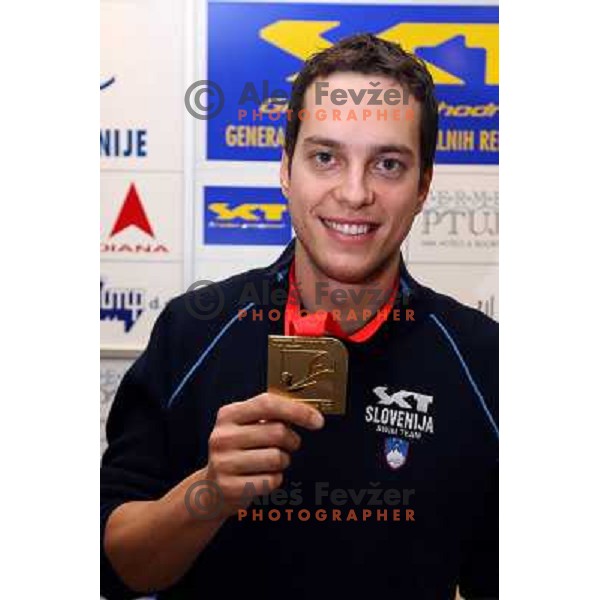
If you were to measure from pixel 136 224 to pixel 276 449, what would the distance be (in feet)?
1.12

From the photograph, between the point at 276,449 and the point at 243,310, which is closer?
the point at 276,449

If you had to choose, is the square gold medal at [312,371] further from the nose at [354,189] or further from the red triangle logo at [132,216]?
the red triangle logo at [132,216]

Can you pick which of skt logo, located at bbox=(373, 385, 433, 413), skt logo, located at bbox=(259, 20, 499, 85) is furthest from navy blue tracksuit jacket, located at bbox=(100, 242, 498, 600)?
skt logo, located at bbox=(259, 20, 499, 85)

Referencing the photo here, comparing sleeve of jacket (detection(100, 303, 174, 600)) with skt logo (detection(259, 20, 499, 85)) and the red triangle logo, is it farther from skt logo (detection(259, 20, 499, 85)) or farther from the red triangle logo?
skt logo (detection(259, 20, 499, 85))

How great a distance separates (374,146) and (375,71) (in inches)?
3.6

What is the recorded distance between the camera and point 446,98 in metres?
1.01

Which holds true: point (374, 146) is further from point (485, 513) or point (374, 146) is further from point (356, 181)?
point (485, 513)

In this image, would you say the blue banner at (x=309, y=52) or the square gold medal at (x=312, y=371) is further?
the blue banner at (x=309, y=52)

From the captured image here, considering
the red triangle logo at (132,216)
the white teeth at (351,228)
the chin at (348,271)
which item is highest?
the red triangle logo at (132,216)

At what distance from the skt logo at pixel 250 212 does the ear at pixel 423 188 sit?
0.16 meters

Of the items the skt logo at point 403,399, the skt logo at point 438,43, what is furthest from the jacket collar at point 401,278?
the skt logo at point 438,43

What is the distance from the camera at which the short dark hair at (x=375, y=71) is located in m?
0.96
